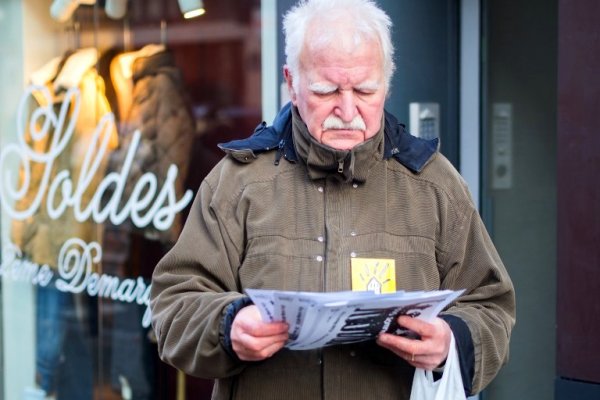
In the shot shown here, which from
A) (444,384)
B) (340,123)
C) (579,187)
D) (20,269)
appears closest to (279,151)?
(340,123)

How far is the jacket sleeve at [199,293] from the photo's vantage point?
92.6 inches

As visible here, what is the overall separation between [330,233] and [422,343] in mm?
328

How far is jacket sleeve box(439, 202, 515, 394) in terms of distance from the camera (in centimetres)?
248

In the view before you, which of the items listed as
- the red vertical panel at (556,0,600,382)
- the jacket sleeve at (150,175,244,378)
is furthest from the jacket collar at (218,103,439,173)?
the red vertical panel at (556,0,600,382)

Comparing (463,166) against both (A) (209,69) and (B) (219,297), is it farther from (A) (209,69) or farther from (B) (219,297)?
(B) (219,297)

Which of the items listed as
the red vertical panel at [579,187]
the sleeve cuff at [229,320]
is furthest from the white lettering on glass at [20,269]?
the sleeve cuff at [229,320]

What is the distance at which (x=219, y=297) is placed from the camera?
2379mm

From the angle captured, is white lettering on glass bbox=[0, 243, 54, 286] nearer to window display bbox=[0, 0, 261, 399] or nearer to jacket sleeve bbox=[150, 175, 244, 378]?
window display bbox=[0, 0, 261, 399]

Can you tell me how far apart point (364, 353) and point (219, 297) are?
0.35 m

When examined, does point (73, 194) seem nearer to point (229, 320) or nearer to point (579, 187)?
point (579, 187)

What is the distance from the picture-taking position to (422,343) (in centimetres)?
228

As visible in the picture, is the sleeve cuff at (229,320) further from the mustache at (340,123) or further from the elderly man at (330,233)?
the mustache at (340,123)

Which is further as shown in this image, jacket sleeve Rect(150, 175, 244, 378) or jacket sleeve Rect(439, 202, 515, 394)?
jacket sleeve Rect(439, 202, 515, 394)

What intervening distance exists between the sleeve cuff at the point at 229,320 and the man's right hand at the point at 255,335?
26 mm
